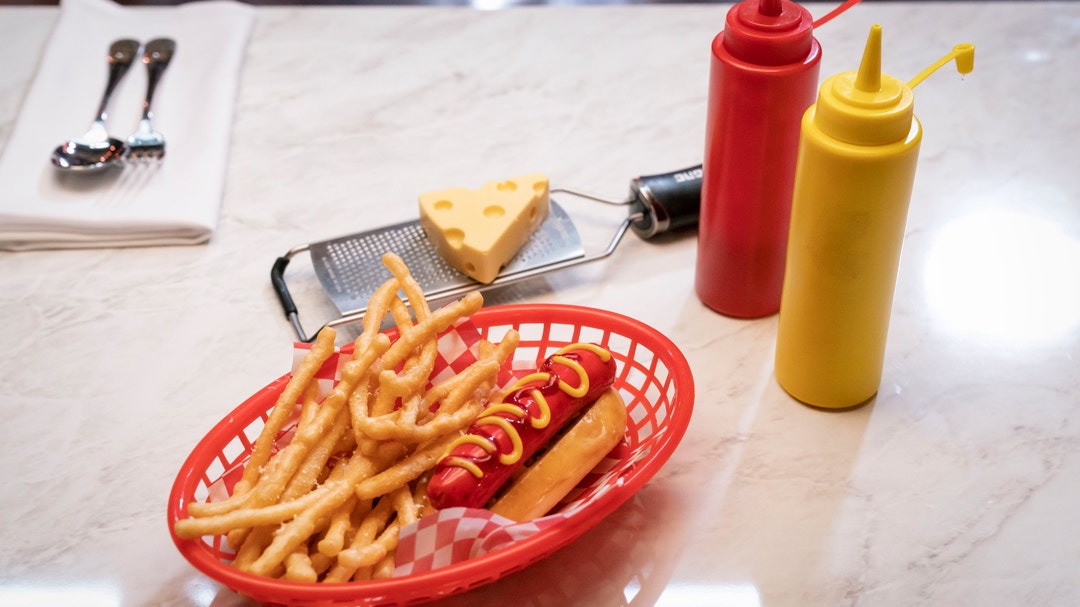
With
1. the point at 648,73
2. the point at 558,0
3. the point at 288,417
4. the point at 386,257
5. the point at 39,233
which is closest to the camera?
the point at 288,417

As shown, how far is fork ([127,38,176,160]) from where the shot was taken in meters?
1.37

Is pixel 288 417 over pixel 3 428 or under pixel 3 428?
over

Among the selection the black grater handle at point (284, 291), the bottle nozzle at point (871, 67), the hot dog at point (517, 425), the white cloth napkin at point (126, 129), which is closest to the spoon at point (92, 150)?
the white cloth napkin at point (126, 129)

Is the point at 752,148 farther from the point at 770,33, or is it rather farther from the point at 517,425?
the point at 517,425

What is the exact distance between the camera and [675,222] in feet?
4.10

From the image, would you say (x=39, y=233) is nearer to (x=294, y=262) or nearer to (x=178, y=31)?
(x=294, y=262)

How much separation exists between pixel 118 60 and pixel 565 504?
1041 millimetres

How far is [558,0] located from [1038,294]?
48.1 inches

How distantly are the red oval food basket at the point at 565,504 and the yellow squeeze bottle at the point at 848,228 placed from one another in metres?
0.13

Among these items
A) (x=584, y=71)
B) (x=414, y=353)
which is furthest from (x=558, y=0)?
(x=414, y=353)

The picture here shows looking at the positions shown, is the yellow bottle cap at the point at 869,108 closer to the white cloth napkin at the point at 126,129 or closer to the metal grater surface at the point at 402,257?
the metal grater surface at the point at 402,257

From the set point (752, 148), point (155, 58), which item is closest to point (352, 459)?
point (752, 148)

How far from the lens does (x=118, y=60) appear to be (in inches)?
60.1

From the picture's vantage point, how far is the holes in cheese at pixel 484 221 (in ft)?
3.75
